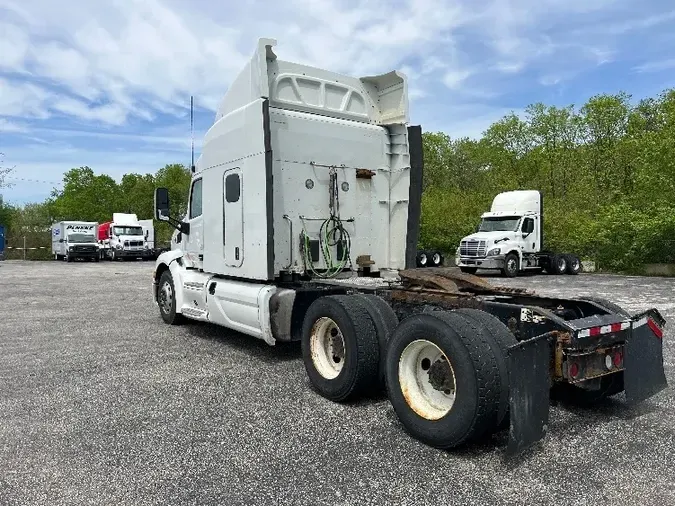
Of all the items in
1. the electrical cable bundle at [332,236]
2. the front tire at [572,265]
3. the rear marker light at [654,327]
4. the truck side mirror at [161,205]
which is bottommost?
the front tire at [572,265]

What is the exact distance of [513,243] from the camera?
22984mm

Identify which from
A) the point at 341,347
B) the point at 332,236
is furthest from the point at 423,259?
the point at 341,347

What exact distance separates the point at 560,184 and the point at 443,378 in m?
43.8

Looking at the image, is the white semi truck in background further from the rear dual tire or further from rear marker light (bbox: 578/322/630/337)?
rear marker light (bbox: 578/322/630/337)

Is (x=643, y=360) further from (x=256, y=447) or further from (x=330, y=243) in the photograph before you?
(x=330, y=243)

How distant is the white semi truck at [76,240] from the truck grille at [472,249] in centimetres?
2634

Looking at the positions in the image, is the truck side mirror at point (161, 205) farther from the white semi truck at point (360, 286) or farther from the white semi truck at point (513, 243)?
the white semi truck at point (513, 243)

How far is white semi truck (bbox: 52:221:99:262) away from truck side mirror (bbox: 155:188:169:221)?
31941 millimetres

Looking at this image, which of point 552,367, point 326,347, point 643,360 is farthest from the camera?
point 326,347

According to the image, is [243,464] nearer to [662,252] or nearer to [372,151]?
[372,151]

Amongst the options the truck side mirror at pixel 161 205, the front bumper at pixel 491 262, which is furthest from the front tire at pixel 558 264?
the truck side mirror at pixel 161 205

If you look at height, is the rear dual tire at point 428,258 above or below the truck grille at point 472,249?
below

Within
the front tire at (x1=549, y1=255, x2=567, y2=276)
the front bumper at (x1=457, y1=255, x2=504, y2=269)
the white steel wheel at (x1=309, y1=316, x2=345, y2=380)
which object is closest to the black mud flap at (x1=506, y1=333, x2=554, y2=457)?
the white steel wheel at (x1=309, y1=316, x2=345, y2=380)

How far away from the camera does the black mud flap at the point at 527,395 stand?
3764 millimetres
